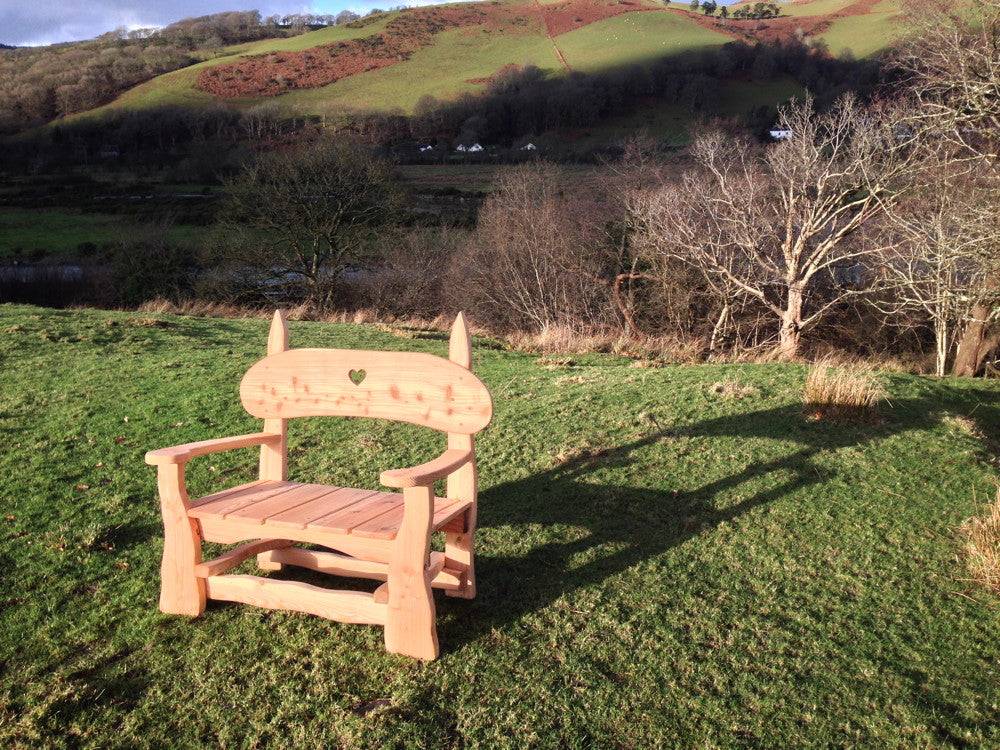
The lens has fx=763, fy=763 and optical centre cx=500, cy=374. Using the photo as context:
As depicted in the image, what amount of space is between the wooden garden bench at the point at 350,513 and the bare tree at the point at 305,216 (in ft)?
87.3

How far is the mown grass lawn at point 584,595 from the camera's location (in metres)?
3.33

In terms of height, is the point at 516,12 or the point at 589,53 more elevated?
the point at 516,12

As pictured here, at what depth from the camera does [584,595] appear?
433 centimetres

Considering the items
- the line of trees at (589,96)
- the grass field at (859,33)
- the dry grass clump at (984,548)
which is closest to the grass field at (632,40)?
the line of trees at (589,96)

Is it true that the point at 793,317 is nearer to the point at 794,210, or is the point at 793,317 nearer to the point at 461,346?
the point at 794,210

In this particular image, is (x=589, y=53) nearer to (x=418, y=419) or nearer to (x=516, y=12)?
(x=516, y=12)

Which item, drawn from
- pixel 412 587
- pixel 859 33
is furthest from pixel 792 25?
pixel 412 587

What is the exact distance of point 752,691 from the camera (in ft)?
11.5

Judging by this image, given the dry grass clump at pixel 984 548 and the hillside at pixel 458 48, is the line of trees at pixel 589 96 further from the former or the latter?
the dry grass clump at pixel 984 548

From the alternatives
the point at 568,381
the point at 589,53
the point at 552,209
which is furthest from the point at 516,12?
the point at 568,381

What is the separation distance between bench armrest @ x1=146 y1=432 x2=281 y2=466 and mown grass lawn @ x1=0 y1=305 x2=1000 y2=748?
885 mm

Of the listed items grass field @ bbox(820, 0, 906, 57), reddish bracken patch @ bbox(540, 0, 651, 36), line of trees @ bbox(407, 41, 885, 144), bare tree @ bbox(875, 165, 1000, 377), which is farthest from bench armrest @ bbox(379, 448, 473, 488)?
reddish bracken patch @ bbox(540, 0, 651, 36)

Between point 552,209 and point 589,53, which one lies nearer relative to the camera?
point 552,209

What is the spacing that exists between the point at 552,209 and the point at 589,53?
68.5 m
